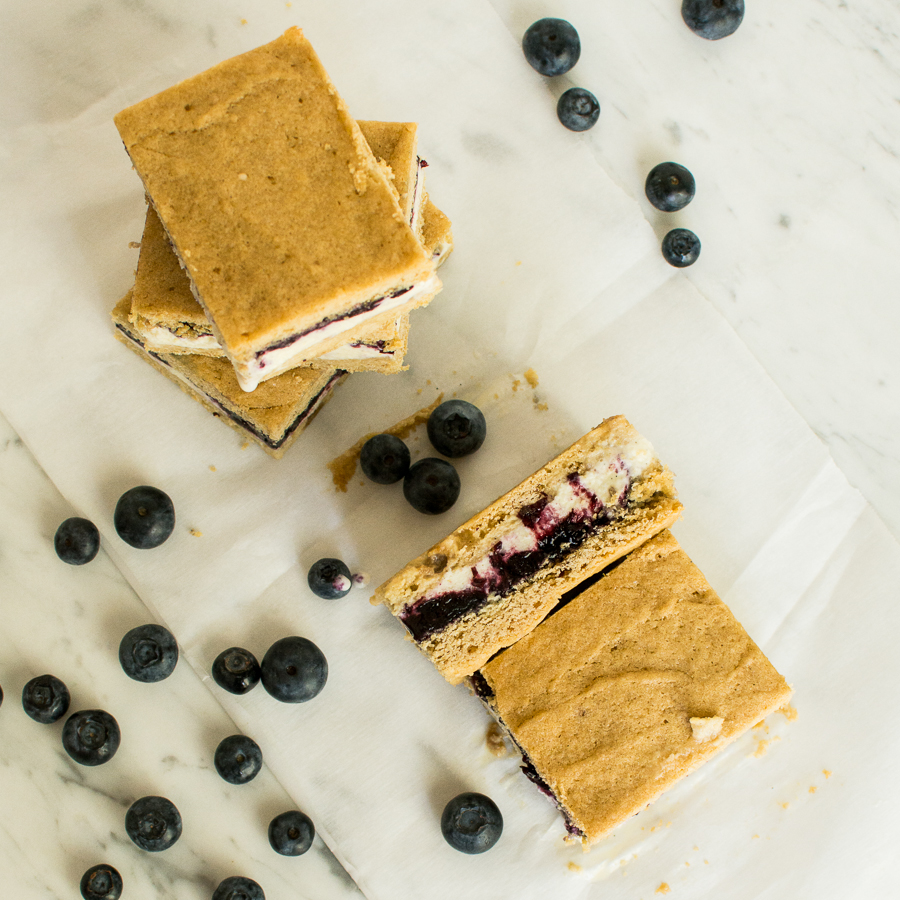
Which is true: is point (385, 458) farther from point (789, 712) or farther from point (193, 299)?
point (789, 712)

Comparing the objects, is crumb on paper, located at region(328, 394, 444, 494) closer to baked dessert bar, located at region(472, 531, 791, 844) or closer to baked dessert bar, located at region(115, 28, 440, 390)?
baked dessert bar, located at region(115, 28, 440, 390)

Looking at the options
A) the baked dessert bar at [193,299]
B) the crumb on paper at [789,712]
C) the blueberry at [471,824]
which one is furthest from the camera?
the crumb on paper at [789,712]

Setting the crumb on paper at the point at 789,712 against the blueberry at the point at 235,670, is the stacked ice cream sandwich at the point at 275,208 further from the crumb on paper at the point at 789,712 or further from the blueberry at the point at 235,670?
the crumb on paper at the point at 789,712

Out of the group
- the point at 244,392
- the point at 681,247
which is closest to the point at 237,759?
the point at 244,392

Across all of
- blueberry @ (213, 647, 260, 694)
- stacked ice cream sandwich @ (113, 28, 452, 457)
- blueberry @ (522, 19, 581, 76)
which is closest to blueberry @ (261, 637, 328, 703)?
blueberry @ (213, 647, 260, 694)

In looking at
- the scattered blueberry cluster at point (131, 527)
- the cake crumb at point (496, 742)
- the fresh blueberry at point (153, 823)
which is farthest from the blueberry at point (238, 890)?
the scattered blueberry cluster at point (131, 527)

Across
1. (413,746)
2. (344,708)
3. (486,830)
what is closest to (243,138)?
(344,708)
